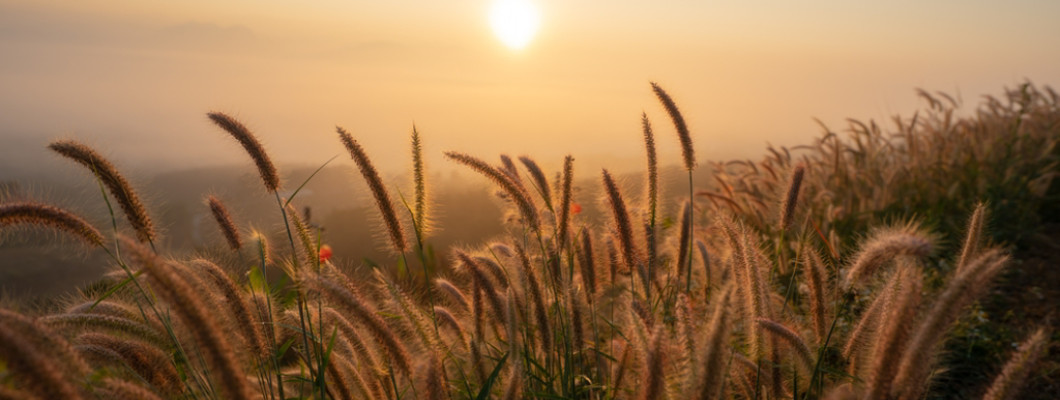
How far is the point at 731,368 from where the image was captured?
2.21 meters

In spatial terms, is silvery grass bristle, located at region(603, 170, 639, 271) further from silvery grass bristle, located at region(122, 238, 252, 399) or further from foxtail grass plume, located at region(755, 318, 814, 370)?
silvery grass bristle, located at region(122, 238, 252, 399)

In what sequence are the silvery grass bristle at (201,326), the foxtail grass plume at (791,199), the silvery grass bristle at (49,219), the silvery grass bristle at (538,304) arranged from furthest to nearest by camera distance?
the foxtail grass plume at (791,199), the silvery grass bristle at (538,304), the silvery grass bristle at (49,219), the silvery grass bristle at (201,326)

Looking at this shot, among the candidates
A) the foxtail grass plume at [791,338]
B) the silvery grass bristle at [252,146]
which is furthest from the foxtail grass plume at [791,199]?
the silvery grass bristle at [252,146]

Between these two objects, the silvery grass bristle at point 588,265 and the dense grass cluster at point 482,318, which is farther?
the silvery grass bristle at point 588,265

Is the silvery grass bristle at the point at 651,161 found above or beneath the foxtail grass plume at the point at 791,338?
above

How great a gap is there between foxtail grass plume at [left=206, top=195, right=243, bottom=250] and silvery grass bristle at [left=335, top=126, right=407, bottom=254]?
54 centimetres

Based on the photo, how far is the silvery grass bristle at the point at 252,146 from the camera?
2002 millimetres

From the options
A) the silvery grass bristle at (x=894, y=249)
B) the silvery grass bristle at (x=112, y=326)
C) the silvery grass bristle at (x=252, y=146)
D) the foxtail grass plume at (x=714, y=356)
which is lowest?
the silvery grass bristle at (x=112, y=326)

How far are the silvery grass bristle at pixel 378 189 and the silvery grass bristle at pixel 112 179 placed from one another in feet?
2.14

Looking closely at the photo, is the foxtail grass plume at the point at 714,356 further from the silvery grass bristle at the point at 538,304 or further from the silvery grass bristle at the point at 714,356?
the silvery grass bristle at the point at 538,304

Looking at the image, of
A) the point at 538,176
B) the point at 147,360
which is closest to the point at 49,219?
the point at 147,360

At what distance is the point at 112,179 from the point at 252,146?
15.9 inches

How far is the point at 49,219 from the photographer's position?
183 centimetres

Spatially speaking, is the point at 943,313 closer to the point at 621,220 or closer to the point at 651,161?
the point at 621,220
